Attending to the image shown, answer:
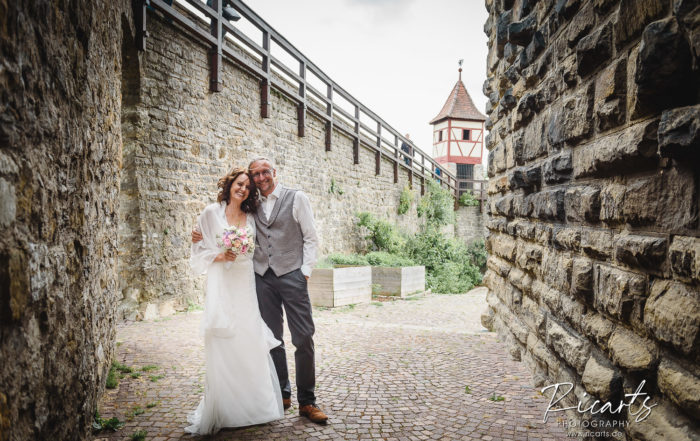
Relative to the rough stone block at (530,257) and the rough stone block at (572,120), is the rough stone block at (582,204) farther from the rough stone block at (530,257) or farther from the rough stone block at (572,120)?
the rough stone block at (530,257)

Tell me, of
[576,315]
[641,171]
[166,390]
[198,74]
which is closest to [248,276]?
[166,390]

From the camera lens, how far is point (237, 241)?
10.0 ft

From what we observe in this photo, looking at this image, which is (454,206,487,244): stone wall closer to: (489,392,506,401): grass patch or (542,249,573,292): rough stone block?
(489,392,506,401): grass patch

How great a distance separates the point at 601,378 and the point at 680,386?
2.08 ft

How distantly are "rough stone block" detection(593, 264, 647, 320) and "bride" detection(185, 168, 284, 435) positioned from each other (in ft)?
6.56

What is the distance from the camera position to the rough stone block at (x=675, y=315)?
1496 millimetres

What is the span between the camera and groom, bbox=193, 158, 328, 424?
10.3 feet

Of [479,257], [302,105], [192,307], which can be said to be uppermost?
[302,105]

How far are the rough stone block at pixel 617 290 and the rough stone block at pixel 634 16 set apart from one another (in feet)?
3.30

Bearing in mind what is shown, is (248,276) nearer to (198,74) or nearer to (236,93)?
(198,74)

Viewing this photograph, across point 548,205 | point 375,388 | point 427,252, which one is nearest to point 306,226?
point 375,388

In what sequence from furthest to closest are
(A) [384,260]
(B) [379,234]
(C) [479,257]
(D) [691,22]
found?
1. (C) [479,257]
2. (B) [379,234]
3. (A) [384,260]
4. (D) [691,22]

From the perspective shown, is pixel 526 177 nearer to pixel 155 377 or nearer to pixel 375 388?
pixel 375 388

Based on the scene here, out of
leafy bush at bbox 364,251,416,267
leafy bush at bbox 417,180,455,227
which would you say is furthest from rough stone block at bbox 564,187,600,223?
leafy bush at bbox 417,180,455,227
